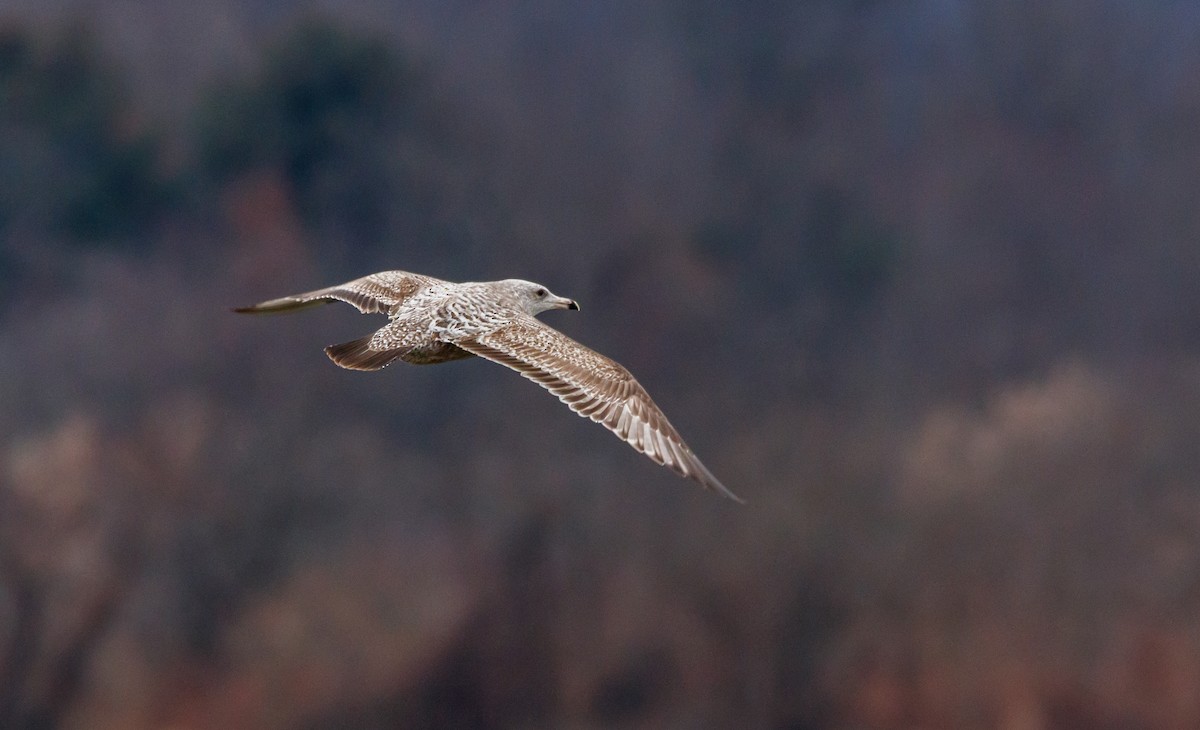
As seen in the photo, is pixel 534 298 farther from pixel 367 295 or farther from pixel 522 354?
pixel 367 295

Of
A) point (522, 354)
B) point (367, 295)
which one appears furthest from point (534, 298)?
point (367, 295)

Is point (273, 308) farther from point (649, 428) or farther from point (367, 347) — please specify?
point (649, 428)

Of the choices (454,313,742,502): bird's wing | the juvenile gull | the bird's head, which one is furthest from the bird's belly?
the bird's head

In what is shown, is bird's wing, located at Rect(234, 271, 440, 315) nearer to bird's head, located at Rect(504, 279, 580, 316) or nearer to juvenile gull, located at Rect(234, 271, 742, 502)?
juvenile gull, located at Rect(234, 271, 742, 502)

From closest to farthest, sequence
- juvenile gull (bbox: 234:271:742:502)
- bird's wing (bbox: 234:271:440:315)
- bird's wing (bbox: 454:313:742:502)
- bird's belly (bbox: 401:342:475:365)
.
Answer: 1. bird's wing (bbox: 454:313:742:502)
2. juvenile gull (bbox: 234:271:742:502)
3. bird's belly (bbox: 401:342:475:365)
4. bird's wing (bbox: 234:271:440:315)

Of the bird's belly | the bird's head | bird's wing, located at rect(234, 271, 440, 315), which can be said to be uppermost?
the bird's head

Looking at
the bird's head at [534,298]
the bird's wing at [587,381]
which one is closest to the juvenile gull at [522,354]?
the bird's wing at [587,381]

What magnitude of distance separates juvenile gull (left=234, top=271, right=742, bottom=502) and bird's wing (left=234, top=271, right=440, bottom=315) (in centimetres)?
63

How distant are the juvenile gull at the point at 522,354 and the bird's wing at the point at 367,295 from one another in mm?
632

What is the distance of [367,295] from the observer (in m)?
25.6

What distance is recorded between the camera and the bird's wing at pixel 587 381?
21672mm

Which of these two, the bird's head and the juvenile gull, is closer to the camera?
the juvenile gull

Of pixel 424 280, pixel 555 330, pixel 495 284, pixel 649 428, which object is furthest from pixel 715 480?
pixel 424 280

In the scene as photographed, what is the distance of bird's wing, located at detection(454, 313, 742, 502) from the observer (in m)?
21.7
